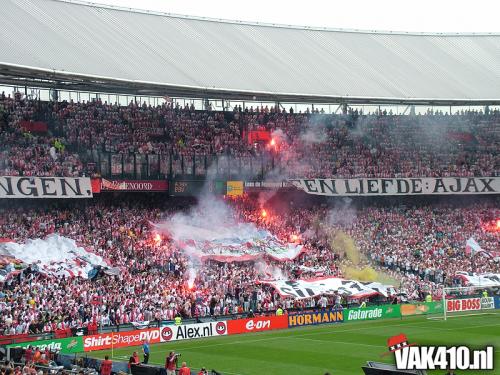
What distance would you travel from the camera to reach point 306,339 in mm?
40750

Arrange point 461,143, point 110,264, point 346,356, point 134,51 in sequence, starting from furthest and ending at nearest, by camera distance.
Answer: point 461,143, point 134,51, point 110,264, point 346,356

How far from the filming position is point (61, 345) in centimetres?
3541

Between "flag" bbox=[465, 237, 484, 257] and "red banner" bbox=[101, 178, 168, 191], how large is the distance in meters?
20.3

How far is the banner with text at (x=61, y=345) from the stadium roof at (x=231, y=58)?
60.1 feet

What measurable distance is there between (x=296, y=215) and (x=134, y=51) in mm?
15382

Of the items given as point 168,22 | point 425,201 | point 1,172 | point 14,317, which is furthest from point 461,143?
point 14,317

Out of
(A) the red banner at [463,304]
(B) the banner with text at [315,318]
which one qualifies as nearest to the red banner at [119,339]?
(B) the banner with text at [315,318]

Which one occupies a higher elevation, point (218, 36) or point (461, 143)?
point (218, 36)

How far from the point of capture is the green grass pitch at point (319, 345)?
33344 millimetres

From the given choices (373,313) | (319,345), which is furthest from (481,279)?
(319,345)

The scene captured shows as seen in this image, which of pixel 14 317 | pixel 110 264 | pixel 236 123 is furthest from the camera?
pixel 236 123

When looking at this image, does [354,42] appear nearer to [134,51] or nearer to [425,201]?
[425,201]

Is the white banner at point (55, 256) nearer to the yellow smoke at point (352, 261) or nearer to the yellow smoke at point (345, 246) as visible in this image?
the yellow smoke at point (352, 261)

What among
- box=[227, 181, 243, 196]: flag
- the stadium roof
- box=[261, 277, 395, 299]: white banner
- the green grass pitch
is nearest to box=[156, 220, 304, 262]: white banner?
box=[227, 181, 243, 196]: flag
